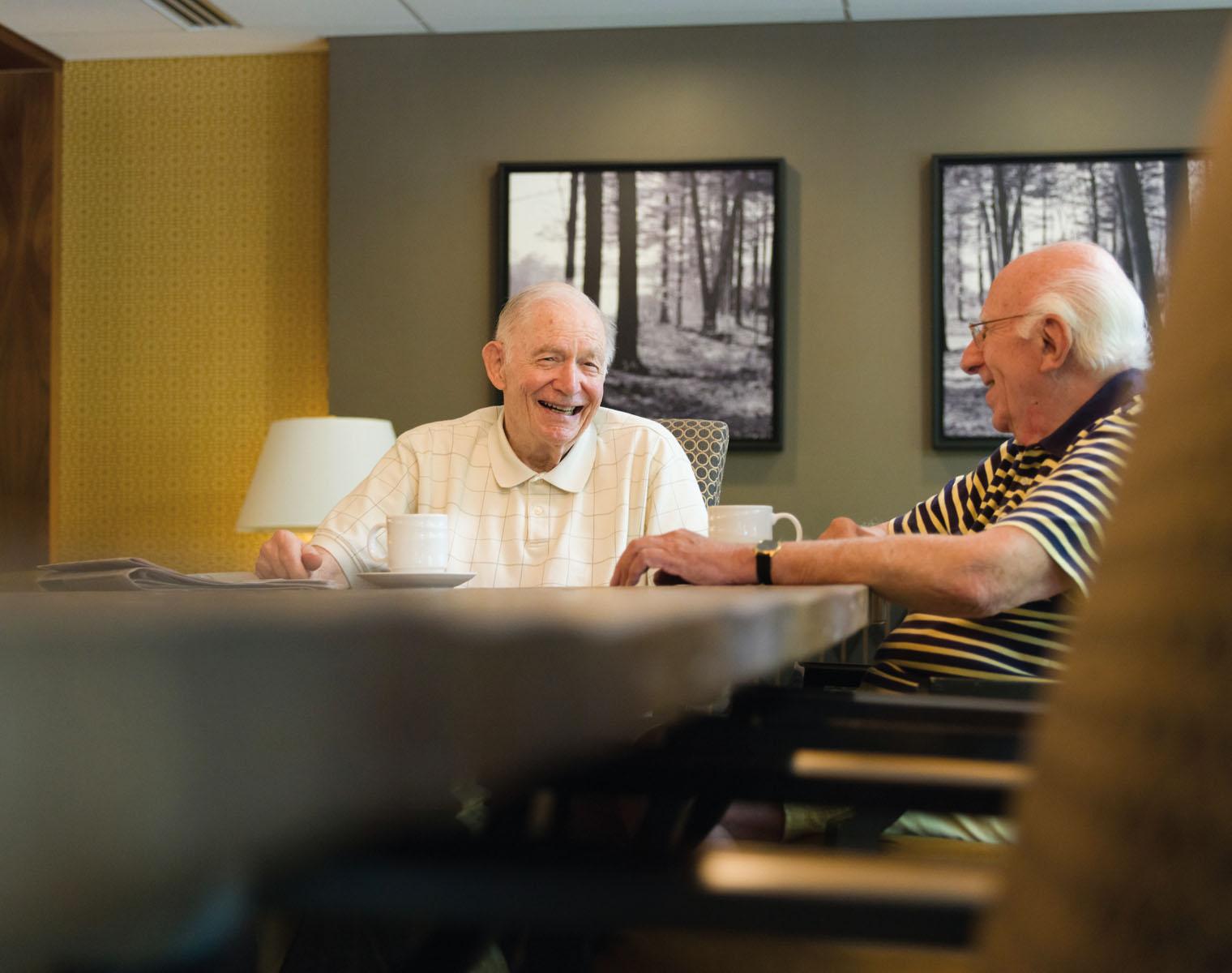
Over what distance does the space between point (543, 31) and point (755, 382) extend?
5.30 ft

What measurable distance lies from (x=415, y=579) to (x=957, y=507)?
121 cm

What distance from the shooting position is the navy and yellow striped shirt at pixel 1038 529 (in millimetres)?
1622

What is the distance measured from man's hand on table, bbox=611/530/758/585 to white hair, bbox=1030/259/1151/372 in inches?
28.9

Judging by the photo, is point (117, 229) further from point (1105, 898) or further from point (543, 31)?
point (1105, 898)

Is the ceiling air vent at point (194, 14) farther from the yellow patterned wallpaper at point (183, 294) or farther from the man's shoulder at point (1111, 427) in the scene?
the man's shoulder at point (1111, 427)

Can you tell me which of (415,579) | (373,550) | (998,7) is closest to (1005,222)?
(998,7)

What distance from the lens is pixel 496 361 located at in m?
2.89

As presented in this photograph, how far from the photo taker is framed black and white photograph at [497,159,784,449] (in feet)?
15.5

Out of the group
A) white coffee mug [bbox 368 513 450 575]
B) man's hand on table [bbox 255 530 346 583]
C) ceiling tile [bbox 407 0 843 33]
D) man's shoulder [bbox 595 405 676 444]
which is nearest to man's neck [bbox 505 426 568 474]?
man's shoulder [bbox 595 405 676 444]

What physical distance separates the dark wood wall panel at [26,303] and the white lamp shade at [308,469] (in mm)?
1477

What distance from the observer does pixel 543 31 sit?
4871mm

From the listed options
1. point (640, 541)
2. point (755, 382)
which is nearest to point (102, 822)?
point (640, 541)

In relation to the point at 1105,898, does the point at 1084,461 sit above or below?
above

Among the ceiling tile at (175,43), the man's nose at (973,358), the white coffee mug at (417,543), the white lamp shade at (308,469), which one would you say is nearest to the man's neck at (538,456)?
the man's nose at (973,358)
